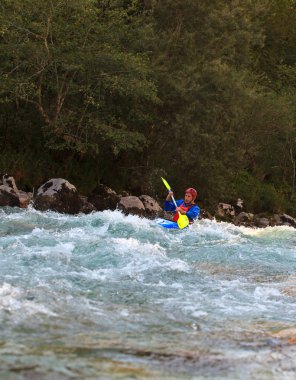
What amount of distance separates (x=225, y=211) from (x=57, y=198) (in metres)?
7.56

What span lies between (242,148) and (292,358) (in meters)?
18.2

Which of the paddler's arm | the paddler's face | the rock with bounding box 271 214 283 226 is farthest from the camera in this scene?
the rock with bounding box 271 214 283 226

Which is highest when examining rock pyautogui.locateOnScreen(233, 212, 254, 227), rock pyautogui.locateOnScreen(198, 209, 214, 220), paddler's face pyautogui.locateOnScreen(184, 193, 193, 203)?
paddler's face pyautogui.locateOnScreen(184, 193, 193, 203)

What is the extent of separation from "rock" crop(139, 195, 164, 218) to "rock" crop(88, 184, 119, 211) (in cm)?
83

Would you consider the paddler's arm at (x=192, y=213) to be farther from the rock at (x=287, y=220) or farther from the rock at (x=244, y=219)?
the rock at (x=287, y=220)

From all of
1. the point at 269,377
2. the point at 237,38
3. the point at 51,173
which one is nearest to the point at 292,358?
the point at 269,377

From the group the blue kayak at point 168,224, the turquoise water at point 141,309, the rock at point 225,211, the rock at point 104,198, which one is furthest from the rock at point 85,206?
the rock at point 225,211

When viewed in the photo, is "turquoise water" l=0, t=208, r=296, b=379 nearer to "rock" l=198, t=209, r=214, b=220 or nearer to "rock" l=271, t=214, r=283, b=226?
"rock" l=198, t=209, r=214, b=220

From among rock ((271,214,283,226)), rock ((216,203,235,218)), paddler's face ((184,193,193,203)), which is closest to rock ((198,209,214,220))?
rock ((216,203,235,218))

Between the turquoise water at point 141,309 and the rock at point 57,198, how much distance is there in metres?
4.59

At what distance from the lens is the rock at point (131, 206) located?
16.8m

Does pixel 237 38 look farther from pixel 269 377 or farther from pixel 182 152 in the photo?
pixel 269 377

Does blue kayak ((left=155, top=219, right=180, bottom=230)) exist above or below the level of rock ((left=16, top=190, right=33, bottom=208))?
above

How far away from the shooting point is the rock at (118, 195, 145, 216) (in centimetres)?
1680
